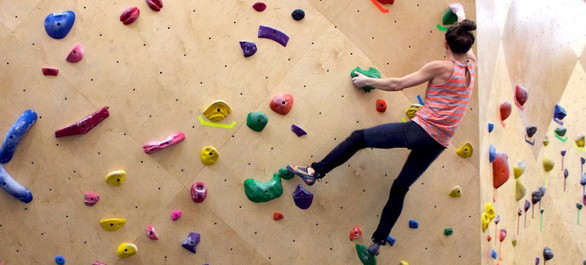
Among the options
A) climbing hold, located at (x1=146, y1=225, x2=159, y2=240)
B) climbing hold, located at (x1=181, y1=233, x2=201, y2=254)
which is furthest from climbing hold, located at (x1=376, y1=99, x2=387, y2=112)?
climbing hold, located at (x1=146, y1=225, x2=159, y2=240)

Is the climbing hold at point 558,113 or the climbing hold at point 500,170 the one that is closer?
Result: the climbing hold at point 500,170

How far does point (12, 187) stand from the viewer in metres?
3.83

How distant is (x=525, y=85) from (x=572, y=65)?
839mm

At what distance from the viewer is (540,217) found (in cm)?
495

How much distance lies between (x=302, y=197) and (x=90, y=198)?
3.67 feet

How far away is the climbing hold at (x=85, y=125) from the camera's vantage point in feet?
12.6

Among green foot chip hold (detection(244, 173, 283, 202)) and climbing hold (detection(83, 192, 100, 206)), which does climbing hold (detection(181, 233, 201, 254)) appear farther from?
climbing hold (detection(83, 192, 100, 206))

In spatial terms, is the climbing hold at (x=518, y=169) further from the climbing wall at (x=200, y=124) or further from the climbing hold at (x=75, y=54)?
the climbing hold at (x=75, y=54)

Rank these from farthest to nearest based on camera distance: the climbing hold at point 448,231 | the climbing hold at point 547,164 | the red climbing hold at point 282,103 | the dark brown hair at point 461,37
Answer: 1. the climbing hold at point 547,164
2. the climbing hold at point 448,231
3. the red climbing hold at point 282,103
4. the dark brown hair at point 461,37

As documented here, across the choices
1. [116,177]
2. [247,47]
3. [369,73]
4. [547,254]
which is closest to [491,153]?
[369,73]

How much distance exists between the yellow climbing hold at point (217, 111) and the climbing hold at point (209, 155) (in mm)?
156

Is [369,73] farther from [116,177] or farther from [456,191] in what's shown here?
[116,177]

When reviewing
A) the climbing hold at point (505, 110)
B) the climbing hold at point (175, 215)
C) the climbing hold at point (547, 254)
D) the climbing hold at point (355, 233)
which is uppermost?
the climbing hold at point (505, 110)

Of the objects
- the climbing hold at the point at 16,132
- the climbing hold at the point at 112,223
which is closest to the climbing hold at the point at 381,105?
the climbing hold at the point at 112,223
